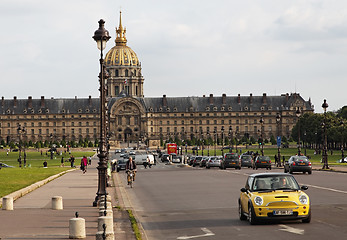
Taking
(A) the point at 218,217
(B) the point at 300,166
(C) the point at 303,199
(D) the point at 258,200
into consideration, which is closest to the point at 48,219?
(A) the point at 218,217

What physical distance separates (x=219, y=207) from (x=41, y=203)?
6.58 metres

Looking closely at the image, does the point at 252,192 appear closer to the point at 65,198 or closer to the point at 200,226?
the point at 200,226

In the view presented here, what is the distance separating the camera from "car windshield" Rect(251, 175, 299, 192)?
18.2 meters

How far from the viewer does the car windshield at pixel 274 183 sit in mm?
18250

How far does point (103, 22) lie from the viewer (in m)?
25.6

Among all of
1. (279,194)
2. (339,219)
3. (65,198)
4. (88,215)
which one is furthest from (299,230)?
(65,198)

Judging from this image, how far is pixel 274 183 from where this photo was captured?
1847 cm

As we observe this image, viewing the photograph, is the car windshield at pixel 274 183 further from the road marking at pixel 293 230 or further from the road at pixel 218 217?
the road marking at pixel 293 230

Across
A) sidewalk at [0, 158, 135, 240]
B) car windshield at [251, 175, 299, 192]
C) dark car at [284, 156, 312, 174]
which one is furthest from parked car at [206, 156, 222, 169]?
car windshield at [251, 175, 299, 192]

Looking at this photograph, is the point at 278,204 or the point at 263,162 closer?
the point at 278,204

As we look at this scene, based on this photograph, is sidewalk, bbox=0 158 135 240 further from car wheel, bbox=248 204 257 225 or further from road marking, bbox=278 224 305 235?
road marking, bbox=278 224 305 235

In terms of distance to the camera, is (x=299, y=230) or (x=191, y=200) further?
(x=191, y=200)

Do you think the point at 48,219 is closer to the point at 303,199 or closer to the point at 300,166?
the point at 303,199

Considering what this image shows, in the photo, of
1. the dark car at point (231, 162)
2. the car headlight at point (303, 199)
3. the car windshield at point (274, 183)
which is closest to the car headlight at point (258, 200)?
the car windshield at point (274, 183)
